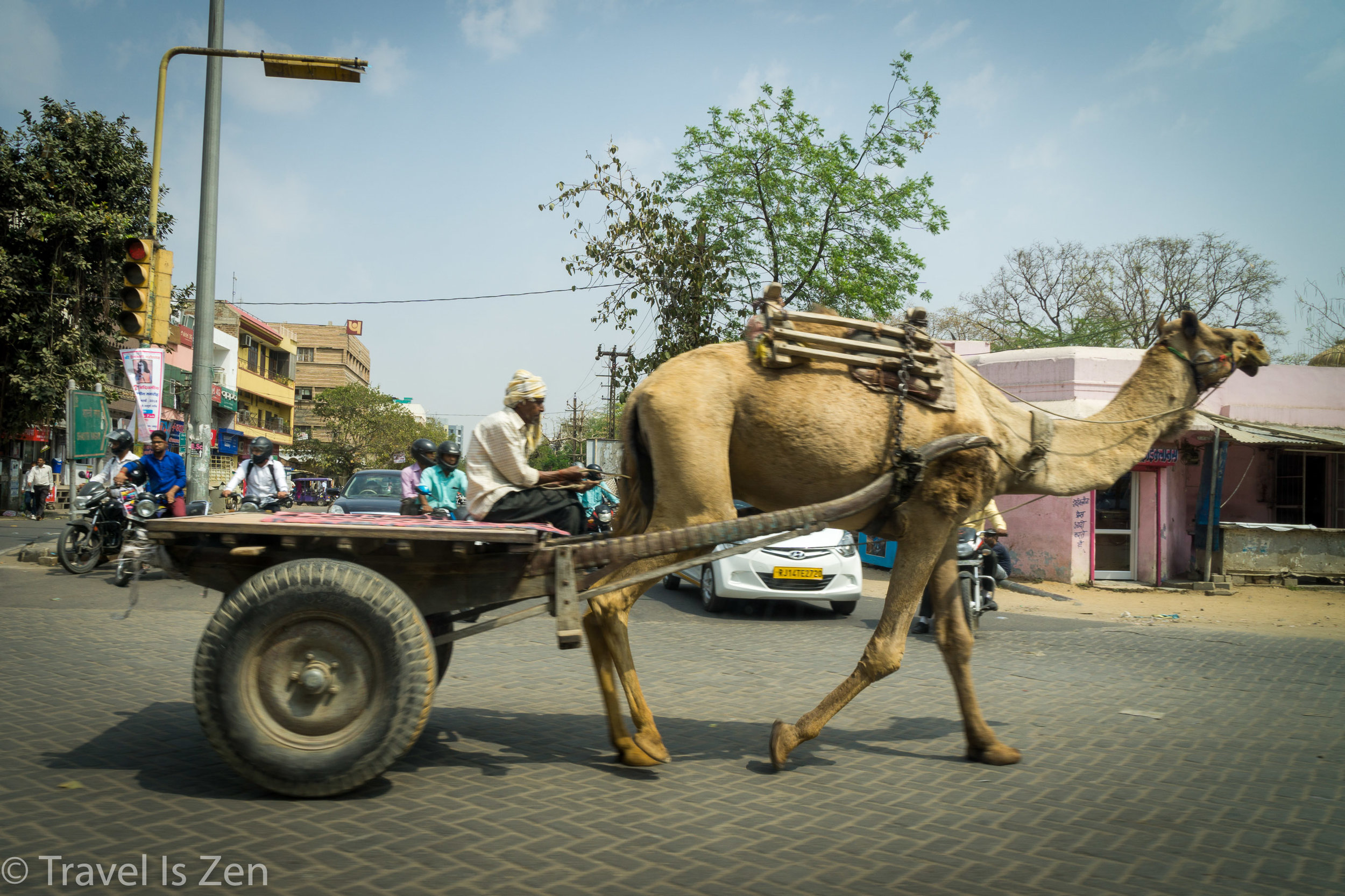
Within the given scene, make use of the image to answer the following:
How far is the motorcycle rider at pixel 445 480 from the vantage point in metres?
9.27

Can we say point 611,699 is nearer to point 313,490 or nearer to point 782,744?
point 782,744

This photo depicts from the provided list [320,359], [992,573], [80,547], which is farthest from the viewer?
[320,359]

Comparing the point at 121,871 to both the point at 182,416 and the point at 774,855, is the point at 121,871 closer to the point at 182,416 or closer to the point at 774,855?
the point at 774,855

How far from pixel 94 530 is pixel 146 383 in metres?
2.44

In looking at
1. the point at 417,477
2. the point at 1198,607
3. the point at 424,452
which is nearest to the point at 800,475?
the point at 424,452

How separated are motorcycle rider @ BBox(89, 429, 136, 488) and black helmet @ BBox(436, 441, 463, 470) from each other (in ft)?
21.5

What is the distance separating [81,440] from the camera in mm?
16844

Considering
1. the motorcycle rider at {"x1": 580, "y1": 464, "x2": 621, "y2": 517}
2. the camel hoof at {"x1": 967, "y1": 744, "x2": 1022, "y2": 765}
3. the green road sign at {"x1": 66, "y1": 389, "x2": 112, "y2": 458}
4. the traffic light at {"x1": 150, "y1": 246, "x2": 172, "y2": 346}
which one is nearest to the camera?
the camel hoof at {"x1": 967, "y1": 744, "x2": 1022, "y2": 765}

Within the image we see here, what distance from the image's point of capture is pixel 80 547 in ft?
44.2

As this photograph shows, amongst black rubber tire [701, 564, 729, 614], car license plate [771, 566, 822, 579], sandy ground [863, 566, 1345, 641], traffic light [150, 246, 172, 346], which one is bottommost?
sandy ground [863, 566, 1345, 641]

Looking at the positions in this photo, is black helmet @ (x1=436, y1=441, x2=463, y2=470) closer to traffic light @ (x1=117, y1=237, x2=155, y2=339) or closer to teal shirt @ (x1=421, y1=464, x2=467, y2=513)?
teal shirt @ (x1=421, y1=464, x2=467, y2=513)

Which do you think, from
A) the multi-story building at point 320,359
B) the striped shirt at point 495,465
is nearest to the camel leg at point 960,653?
the striped shirt at point 495,465

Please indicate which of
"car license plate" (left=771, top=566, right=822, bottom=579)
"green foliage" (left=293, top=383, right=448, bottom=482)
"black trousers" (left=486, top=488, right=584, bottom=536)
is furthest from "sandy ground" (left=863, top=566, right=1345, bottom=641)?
"green foliage" (left=293, top=383, right=448, bottom=482)

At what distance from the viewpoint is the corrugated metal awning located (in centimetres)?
1619
